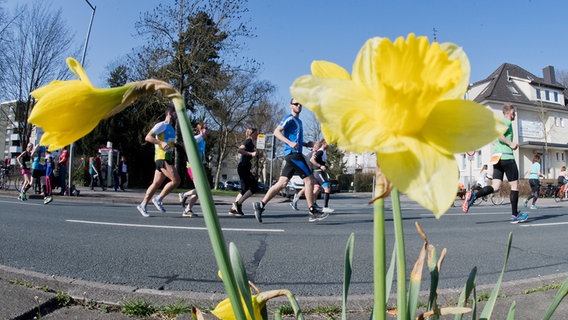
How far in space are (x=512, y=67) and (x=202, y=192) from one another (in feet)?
155

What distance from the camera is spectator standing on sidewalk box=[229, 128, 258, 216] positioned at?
759cm

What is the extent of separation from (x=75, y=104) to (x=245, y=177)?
7263mm

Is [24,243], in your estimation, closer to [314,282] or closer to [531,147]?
[314,282]

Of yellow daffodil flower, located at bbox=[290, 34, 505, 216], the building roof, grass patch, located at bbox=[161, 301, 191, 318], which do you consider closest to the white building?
the building roof

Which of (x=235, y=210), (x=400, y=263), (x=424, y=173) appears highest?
(x=424, y=173)

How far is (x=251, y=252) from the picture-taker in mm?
4078

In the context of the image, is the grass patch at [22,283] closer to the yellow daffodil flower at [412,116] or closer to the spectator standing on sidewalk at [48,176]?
the yellow daffodil flower at [412,116]

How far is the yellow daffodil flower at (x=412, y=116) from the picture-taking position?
0.41m

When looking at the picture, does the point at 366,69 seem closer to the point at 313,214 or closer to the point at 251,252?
the point at 251,252

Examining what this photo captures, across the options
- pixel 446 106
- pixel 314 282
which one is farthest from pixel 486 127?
pixel 314 282

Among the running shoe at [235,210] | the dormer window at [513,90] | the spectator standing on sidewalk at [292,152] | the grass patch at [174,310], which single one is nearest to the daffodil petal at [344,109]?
the grass patch at [174,310]

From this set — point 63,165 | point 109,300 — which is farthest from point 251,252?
point 63,165

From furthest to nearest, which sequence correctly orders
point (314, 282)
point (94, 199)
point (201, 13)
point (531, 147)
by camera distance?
point (531, 147) < point (201, 13) < point (94, 199) < point (314, 282)

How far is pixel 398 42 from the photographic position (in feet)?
1.39
